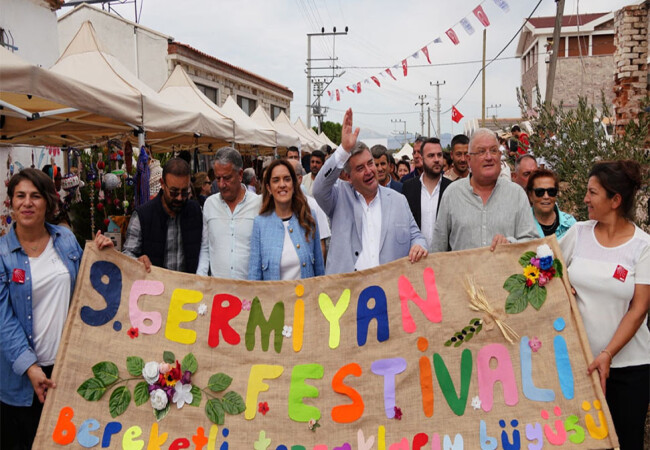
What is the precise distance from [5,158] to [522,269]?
28.5 feet

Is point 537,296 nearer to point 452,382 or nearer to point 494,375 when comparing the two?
point 494,375

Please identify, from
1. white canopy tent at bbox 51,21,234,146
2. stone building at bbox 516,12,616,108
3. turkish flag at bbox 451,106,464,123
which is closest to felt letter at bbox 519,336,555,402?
white canopy tent at bbox 51,21,234,146

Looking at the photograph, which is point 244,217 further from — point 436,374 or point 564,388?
point 564,388

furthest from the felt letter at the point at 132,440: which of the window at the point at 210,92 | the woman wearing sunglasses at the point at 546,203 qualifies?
the window at the point at 210,92

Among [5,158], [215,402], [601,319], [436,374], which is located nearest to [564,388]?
[601,319]

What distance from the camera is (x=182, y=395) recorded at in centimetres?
277

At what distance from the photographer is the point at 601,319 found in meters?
2.65

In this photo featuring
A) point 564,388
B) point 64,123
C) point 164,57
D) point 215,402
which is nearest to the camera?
point 564,388

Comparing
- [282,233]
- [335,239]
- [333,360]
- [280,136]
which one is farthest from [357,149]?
[280,136]

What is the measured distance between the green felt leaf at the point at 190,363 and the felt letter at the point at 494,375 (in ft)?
4.81

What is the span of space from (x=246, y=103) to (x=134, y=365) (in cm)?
2279

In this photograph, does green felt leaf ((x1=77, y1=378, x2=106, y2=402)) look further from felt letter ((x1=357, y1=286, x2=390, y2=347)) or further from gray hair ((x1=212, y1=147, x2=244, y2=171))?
gray hair ((x1=212, y1=147, x2=244, y2=171))

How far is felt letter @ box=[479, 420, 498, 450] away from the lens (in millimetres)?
2553

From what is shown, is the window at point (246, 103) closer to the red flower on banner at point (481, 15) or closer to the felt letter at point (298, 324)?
the red flower on banner at point (481, 15)
